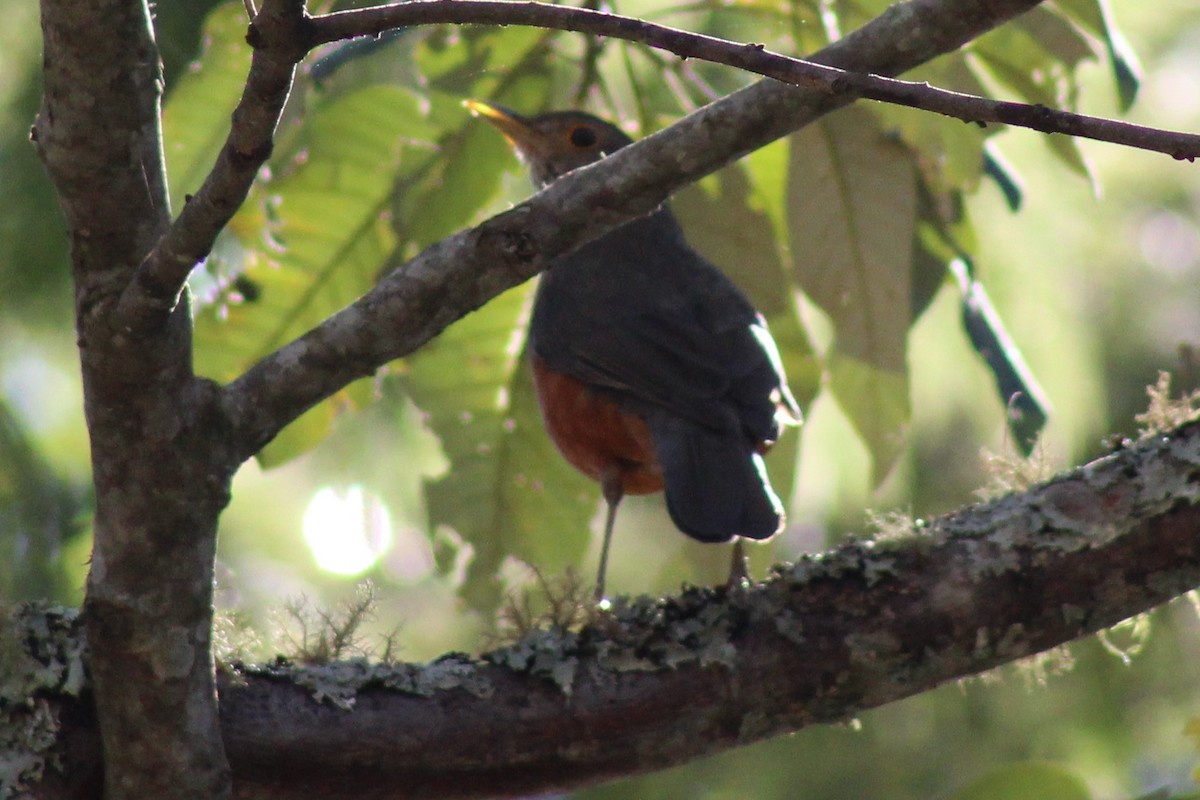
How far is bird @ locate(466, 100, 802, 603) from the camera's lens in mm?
4082

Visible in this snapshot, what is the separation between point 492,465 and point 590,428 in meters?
0.35

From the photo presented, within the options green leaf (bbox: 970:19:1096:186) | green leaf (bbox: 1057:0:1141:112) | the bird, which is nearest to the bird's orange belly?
the bird

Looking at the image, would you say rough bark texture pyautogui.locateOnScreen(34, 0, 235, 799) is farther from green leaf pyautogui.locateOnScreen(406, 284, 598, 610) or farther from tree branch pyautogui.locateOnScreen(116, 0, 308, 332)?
green leaf pyautogui.locateOnScreen(406, 284, 598, 610)

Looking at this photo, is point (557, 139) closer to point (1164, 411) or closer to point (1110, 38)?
point (1110, 38)

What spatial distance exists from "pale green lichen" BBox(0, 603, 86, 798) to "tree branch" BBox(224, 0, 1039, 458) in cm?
56

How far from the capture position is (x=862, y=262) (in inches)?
169

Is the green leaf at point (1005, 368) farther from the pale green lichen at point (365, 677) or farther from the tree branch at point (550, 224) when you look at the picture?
the pale green lichen at point (365, 677)

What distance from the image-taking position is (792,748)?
7367mm

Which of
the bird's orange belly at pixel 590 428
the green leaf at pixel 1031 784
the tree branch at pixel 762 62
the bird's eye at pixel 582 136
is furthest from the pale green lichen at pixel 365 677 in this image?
the bird's eye at pixel 582 136

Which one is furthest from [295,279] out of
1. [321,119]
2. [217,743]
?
[217,743]

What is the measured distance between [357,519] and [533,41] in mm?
2031

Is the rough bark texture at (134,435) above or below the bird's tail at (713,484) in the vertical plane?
below

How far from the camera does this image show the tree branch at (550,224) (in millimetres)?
2646

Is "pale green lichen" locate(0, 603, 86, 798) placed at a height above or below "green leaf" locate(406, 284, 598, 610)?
below
